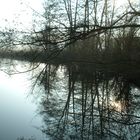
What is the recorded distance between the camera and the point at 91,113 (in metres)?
10.0

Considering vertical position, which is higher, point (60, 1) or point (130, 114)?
point (60, 1)

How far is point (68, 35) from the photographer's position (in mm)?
11820

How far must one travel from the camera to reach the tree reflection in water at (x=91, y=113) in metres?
8.02

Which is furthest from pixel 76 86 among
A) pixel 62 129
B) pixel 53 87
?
pixel 62 129

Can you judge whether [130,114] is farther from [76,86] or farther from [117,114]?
[76,86]

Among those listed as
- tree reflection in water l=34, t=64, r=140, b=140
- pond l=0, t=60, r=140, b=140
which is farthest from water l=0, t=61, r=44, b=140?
tree reflection in water l=34, t=64, r=140, b=140

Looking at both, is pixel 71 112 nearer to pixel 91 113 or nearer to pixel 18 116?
pixel 91 113

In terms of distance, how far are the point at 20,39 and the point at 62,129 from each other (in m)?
4.39

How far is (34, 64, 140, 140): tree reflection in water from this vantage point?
26.3ft

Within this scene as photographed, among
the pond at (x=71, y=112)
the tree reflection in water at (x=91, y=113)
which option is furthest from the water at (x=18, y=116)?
the tree reflection in water at (x=91, y=113)

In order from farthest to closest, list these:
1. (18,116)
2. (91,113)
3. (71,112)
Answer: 1. (71,112)
2. (91,113)
3. (18,116)

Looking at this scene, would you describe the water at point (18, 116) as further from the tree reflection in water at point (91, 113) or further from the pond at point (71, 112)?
the tree reflection in water at point (91, 113)

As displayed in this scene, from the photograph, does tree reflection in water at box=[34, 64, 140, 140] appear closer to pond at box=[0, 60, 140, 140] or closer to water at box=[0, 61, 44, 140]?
pond at box=[0, 60, 140, 140]

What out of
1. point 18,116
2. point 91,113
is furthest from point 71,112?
point 18,116
